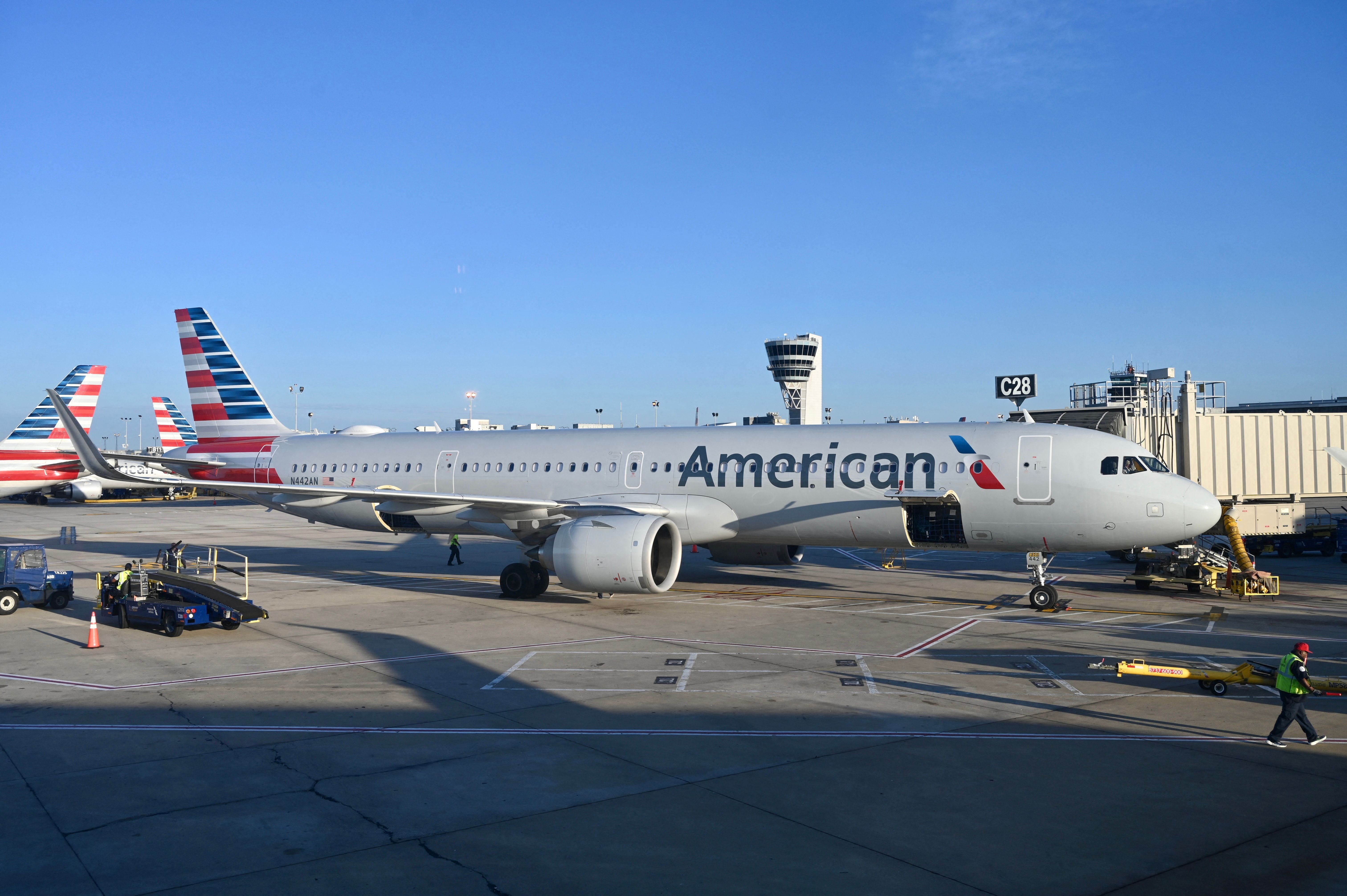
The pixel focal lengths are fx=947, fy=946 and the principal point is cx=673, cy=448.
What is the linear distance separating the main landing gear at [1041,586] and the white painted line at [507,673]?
482 inches

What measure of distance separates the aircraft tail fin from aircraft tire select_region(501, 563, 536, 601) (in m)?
38.5

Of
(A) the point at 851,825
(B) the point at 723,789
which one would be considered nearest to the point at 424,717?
(B) the point at 723,789

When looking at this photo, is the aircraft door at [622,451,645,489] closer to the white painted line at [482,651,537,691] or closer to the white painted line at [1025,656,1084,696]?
the white painted line at [482,651,537,691]

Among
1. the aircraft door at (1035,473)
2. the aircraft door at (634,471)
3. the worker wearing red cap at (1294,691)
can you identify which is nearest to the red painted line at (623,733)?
the worker wearing red cap at (1294,691)

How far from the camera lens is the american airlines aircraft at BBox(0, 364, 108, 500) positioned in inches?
2039

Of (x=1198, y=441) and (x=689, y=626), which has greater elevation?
(x=1198, y=441)

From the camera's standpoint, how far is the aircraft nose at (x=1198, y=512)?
69.6ft

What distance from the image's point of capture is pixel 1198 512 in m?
21.2

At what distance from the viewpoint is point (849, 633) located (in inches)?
778

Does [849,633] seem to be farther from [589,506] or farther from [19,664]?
[19,664]

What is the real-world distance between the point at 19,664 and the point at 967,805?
53.9 ft

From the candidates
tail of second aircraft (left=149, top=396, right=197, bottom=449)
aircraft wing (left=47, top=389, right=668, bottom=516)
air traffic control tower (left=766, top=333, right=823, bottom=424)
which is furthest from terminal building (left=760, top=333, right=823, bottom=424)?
aircraft wing (left=47, top=389, right=668, bottom=516)

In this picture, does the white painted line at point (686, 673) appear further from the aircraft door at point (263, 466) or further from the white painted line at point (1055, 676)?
the aircraft door at point (263, 466)

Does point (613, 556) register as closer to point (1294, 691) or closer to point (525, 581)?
point (525, 581)
